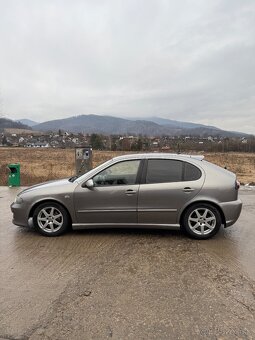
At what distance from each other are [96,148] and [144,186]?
67.5 m

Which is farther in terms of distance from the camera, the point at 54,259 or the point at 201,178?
the point at 201,178

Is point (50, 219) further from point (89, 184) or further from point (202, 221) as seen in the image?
point (202, 221)

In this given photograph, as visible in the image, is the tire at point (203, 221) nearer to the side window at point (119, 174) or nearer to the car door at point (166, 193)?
the car door at point (166, 193)

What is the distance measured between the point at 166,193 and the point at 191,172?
59 cm

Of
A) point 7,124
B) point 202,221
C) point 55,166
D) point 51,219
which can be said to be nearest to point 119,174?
point 51,219

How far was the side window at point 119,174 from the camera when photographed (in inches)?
239

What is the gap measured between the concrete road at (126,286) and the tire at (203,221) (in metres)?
0.17

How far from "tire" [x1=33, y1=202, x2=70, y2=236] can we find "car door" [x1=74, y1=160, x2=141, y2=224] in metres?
0.27

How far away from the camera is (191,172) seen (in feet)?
Result: 19.8

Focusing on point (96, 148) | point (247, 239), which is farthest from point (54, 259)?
point (96, 148)

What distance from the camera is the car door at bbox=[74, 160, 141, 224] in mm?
5945

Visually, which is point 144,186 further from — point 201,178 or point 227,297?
point 227,297

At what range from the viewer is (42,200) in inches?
239

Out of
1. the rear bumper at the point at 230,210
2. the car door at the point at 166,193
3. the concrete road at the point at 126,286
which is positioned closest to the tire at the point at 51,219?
the concrete road at the point at 126,286
